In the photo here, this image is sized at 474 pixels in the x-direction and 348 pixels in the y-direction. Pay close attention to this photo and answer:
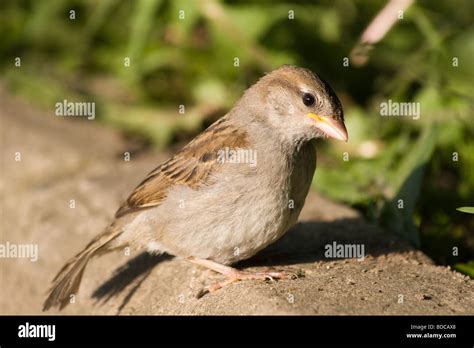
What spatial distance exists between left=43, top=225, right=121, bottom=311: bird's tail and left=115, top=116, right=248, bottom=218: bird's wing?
0.63ft

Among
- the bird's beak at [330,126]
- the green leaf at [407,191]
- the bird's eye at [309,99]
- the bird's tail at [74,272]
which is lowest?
the bird's tail at [74,272]

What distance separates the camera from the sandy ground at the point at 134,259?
189 inches

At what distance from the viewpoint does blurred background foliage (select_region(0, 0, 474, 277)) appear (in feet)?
22.1

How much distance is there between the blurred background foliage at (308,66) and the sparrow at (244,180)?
4.22 feet

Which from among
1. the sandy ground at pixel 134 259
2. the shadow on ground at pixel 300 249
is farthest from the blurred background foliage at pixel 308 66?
the sandy ground at pixel 134 259

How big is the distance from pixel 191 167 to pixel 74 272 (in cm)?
119

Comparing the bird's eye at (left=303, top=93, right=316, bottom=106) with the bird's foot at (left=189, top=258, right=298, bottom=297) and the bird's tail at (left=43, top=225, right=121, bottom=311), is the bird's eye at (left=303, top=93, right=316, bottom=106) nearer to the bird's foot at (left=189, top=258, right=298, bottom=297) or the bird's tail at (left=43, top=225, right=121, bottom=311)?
the bird's foot at (left=189, top=258, right=298, bottom=297)

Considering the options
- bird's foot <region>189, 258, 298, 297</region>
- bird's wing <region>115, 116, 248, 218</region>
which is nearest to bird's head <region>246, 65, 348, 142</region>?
bird's wing <region>115, 116, 248, 218</region>

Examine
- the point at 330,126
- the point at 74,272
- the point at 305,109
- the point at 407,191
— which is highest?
the point at 305,109

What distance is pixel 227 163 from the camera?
5.26m

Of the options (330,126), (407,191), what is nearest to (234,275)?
(330,126)

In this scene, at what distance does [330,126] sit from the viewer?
205 inches

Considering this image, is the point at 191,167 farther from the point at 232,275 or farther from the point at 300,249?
the point at 300,249

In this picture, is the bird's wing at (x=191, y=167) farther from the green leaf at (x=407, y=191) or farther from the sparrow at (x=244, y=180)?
the green leaf at (x=407, y=191)
